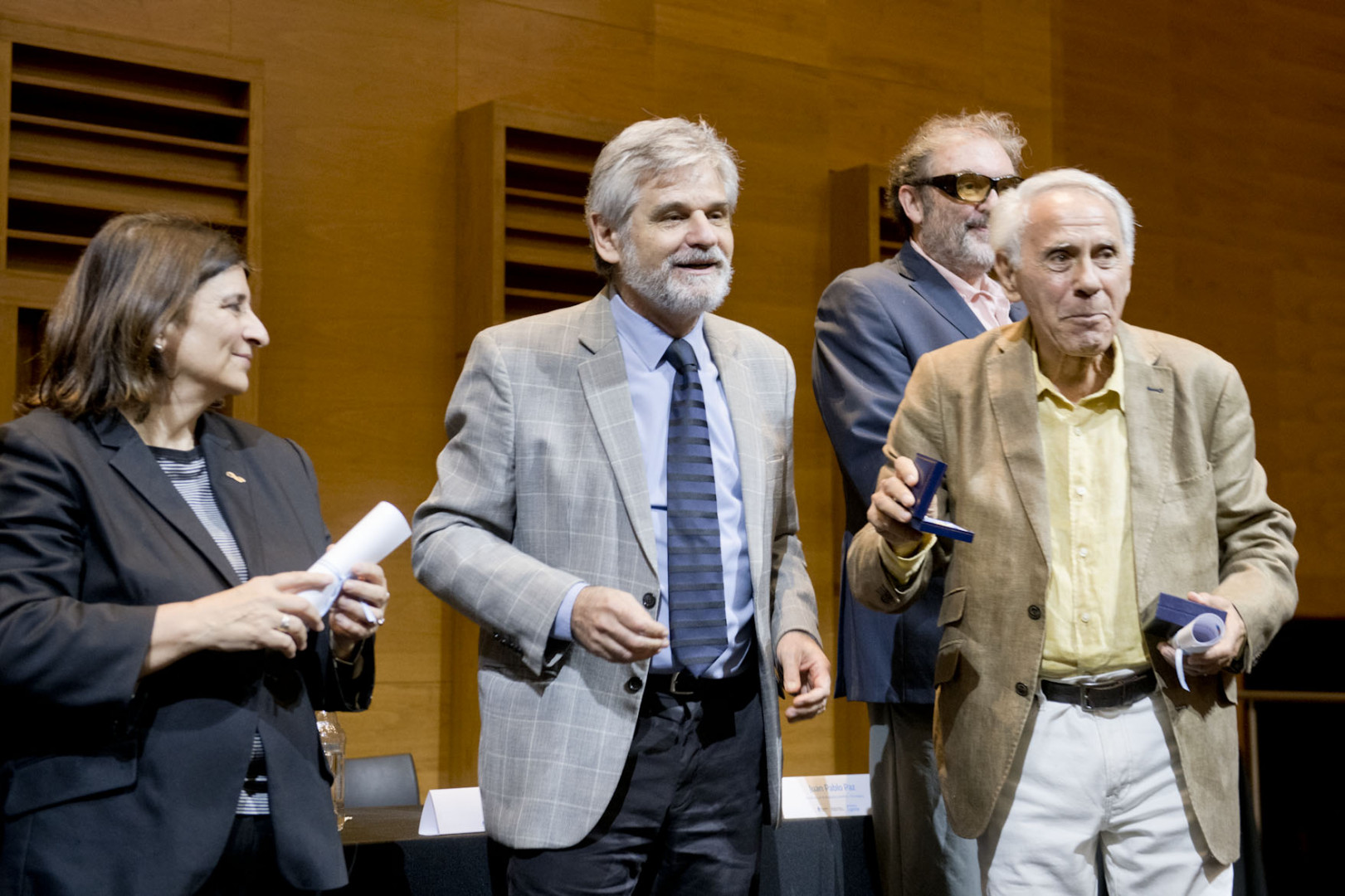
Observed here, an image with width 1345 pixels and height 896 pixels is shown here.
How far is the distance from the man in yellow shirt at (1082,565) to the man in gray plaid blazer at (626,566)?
25 cm

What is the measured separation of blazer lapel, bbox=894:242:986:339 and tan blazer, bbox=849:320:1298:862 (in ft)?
2.04

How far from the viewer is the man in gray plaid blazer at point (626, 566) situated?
6.76 feet

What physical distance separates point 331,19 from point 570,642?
120 inches

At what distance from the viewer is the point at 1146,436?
216cm

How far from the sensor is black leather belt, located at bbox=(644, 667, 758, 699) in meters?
2.14

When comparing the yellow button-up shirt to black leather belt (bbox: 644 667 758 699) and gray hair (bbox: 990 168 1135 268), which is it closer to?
gray hair (bbox: 990 168 1135 268)

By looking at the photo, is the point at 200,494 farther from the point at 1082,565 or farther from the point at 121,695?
the point at 1082,565

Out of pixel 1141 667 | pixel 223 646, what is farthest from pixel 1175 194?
pixel 223 646

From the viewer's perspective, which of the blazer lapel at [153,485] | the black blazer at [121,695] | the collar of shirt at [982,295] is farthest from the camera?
the collar of shirt at [982,295]

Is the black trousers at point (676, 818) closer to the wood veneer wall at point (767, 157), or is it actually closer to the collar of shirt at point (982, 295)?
the collar of shirt at point (982, 295)

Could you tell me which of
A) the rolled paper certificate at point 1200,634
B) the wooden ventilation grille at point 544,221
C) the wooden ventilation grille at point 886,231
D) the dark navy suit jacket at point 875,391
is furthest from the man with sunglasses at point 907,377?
the wooden ventilation grille at point 886,231

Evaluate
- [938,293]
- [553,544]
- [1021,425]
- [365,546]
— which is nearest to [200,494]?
[365,546]

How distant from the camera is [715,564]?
7.22ft

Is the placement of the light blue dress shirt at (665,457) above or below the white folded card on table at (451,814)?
above
